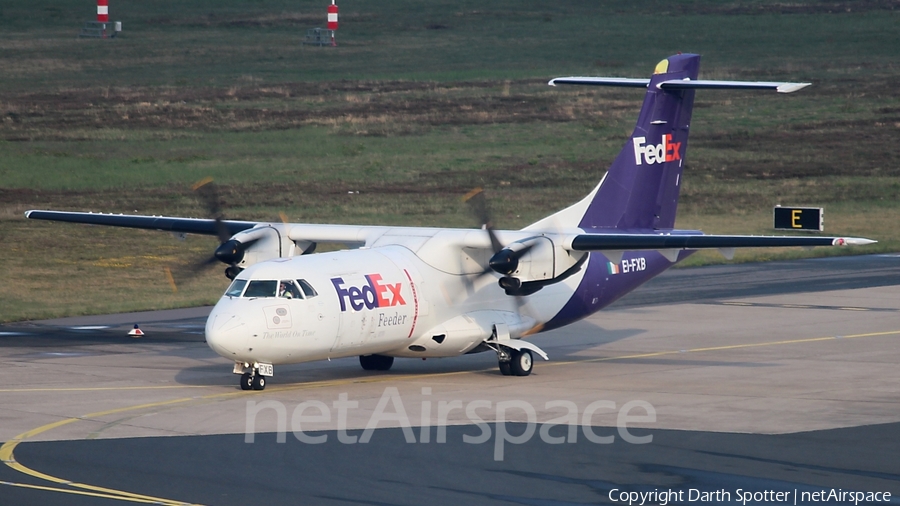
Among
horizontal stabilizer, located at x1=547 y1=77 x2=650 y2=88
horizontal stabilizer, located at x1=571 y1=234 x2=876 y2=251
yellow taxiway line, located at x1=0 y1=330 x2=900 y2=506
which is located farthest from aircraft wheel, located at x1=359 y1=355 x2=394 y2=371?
horizontal stabilizer, located at x1=547 y1=77 x2=650 y2=88

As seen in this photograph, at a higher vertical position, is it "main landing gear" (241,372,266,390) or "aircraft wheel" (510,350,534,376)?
"main landing gear" (241,372,266,390)

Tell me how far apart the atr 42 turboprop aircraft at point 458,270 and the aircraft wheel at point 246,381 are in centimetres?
2

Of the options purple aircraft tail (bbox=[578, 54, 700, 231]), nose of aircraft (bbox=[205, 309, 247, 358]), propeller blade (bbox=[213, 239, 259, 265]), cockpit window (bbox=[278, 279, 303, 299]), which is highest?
purple aircraft tail (bbox=[578, 54, 700, 231])

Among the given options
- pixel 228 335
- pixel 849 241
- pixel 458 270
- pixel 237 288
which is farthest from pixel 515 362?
pixel 849 241

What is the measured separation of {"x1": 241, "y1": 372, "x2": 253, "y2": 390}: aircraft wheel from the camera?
2178 cm

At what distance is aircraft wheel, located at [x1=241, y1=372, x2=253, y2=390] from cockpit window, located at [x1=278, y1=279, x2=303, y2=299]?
1548 mm

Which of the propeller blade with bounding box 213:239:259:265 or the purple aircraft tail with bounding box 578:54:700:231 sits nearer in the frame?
the propeller blade with bounding box 213:239:259:265

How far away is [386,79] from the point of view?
97750 millimetres

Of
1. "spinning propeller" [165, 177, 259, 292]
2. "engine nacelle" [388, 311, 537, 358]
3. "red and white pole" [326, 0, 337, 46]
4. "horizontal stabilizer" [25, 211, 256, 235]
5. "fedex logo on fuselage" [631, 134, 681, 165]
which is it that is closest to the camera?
"engine nacelle" [388, 311, 537, 358]

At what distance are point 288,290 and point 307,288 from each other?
0.32m

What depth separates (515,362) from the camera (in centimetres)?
2400

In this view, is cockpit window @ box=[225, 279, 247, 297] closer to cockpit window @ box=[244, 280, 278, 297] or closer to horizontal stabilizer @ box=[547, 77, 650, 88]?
cockpit window @ box=[244, 280, 278, 297]

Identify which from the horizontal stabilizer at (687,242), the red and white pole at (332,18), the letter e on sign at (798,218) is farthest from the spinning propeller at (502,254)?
the red and white pole at (332,18)

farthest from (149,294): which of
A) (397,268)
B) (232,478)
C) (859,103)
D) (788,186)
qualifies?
(859,103)
